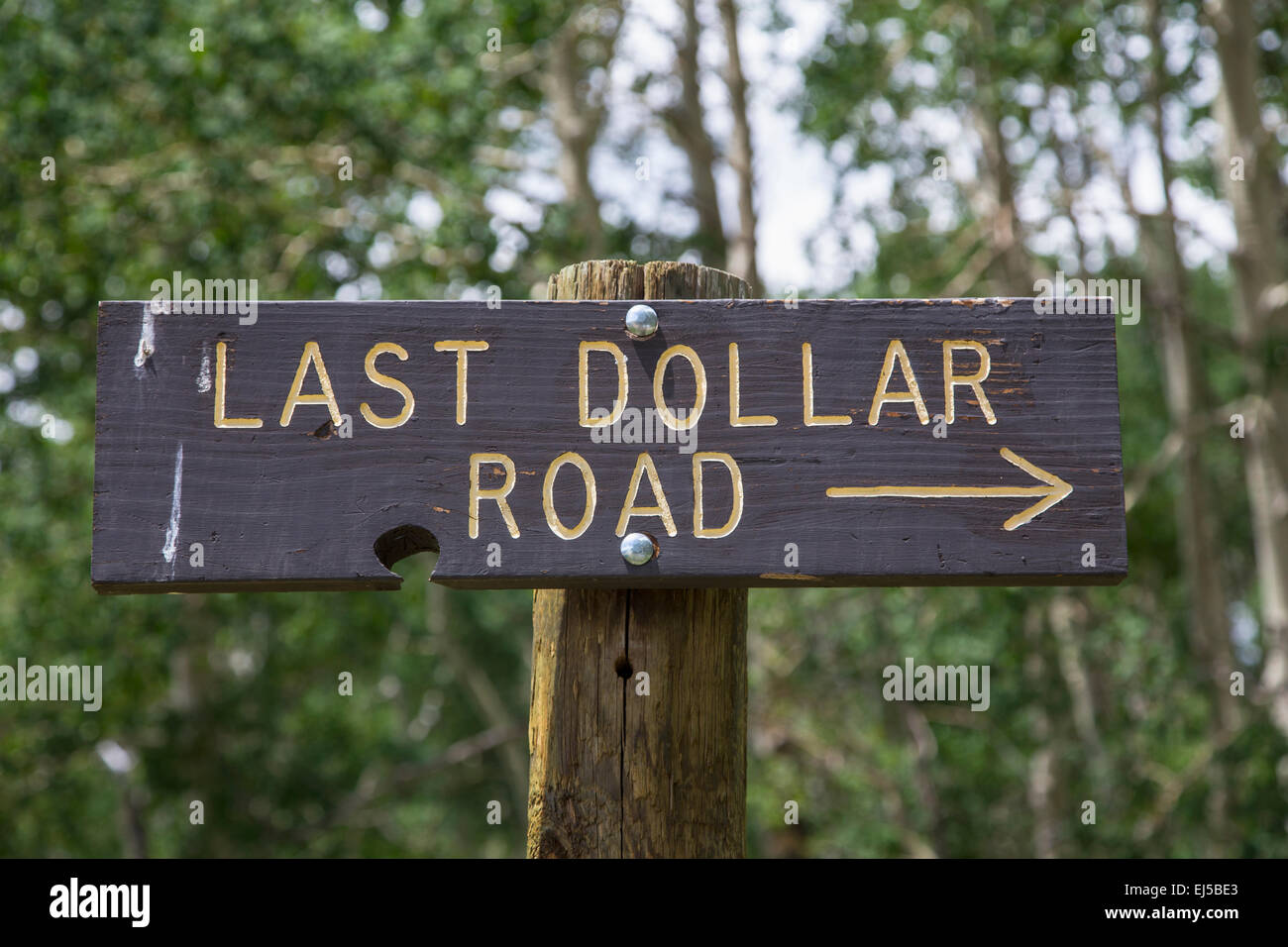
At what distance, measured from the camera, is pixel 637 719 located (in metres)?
2.02

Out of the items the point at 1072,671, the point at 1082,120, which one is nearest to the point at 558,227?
the point at 1082,120

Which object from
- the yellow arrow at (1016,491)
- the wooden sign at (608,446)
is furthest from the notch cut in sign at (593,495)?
the yellow arrow at (1016,491)

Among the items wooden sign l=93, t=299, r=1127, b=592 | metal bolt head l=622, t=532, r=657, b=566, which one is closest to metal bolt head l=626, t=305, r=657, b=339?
wooden sign l=93, t=299, r=1127, b=592

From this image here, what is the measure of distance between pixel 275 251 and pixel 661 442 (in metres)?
8.16

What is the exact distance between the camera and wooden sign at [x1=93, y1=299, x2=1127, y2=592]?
75.5 inches

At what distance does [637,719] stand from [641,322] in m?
0.59

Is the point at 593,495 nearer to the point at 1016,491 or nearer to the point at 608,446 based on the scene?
the point at 608,446

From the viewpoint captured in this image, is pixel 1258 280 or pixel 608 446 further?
pixel 1258 280

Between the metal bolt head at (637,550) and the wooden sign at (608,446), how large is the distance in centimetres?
1

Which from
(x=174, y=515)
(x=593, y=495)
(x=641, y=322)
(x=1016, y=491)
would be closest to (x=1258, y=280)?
(x=1016, y=491)

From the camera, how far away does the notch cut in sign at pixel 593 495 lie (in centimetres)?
192

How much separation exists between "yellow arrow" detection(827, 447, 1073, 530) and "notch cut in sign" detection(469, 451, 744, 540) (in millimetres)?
160

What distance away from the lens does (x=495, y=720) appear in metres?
14.7

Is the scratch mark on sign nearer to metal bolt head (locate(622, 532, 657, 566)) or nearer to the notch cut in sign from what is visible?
the notch cut in sign
